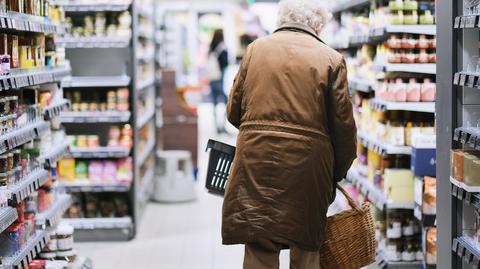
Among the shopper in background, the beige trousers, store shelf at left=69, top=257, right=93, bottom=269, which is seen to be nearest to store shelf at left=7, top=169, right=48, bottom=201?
store shelf at left=69, top=257, right=93, bottom=269

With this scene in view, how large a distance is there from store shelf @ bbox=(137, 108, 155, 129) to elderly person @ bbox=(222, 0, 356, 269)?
4.29m

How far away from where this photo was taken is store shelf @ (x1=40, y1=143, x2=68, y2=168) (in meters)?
5.86

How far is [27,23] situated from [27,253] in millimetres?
1327

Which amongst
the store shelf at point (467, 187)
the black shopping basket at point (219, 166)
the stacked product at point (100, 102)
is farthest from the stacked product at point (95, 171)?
the store shelf at point (467, 187)

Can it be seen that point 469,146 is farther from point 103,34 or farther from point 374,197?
point 103,34

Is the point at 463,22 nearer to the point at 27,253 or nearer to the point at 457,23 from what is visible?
the point at 457,23

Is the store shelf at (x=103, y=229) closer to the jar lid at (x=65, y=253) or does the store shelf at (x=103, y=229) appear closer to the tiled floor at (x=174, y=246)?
the tiled floor at (x=174, y=246)

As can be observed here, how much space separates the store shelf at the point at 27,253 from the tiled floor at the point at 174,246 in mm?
1632

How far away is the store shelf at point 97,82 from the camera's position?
26.9 ft

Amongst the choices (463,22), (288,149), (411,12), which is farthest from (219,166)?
(411,12)

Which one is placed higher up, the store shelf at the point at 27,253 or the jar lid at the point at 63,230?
the store shelf at the point at 27,253

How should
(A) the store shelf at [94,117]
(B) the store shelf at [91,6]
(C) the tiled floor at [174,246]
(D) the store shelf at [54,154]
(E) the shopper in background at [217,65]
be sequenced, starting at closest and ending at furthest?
(D) the store shelf at [54,154]
(C) the tiled floor at [174,246]
(B) the store shelf at [91,6]
(A) the store shelf at [94,117]
(E) the shopper in background at [217,65]

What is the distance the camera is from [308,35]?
4699mm

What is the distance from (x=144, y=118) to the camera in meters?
9.67
